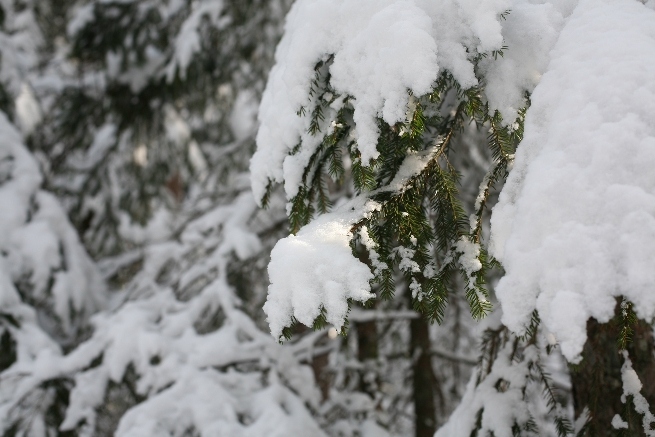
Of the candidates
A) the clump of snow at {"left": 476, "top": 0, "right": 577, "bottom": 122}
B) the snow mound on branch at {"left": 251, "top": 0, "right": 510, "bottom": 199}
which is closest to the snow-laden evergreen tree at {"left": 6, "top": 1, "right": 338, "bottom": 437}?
the snow mound on branch at {"left": 251, "top": 0, "right": 510, "bottom": 199}

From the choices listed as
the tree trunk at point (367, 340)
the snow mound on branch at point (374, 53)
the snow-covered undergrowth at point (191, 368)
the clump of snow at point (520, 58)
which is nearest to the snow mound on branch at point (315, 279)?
the snow mound on branch at point (374, 53)

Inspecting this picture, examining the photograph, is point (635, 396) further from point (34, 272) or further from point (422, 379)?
point (34, 272)

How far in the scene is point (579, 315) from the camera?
0.86 m

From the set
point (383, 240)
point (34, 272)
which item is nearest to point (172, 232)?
point (34, 272)

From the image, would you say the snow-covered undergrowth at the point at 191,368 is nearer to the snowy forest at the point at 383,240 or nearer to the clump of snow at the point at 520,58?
the snowy forest at the point at 383,240

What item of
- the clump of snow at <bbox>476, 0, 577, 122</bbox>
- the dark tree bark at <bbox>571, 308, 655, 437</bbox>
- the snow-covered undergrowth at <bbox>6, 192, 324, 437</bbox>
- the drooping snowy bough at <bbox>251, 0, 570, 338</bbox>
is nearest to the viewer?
the drooping snowy bough at <bbox>251, 0, 570, 338</bbox>

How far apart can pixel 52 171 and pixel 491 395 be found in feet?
14.9

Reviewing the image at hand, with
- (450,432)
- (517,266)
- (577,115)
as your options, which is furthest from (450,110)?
(450,432)

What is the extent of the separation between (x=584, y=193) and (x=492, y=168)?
43cm

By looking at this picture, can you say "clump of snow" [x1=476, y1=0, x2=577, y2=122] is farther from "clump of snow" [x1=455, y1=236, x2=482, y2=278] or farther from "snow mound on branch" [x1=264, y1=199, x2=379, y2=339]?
"snow mound on branch" [x1=264, y1=199, x2=379, y2=339]

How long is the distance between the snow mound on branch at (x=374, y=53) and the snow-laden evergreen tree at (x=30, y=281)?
A: 2.27 metres

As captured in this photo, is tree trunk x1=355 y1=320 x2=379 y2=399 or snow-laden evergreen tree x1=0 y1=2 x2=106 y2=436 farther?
tree trunk x1=355 y1=320 x2=379 y2=399

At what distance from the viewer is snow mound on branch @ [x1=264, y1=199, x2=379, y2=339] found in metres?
1.07

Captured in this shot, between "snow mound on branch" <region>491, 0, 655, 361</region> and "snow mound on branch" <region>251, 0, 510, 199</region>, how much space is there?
24 cm
